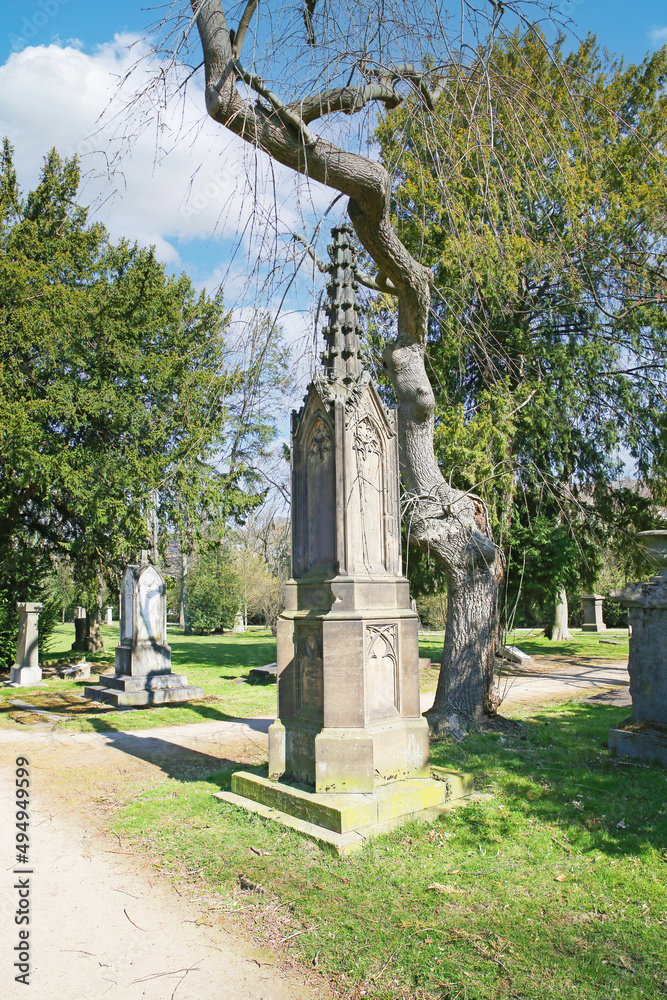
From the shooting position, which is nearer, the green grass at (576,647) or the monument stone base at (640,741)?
the monument stone base at (640,741)

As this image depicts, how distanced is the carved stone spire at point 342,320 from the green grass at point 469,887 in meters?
3.70

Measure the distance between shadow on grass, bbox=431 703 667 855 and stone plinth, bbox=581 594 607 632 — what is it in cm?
2145

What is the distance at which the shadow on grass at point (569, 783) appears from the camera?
15.5 ft

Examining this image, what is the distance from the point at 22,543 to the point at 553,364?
14.4m

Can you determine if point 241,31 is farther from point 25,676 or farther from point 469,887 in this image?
point 25,676

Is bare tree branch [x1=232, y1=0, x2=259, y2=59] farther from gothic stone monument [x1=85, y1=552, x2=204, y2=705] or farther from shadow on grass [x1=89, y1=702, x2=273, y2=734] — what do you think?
gothic stone monument [x1=85, y1=552, x2=204, y2=705]

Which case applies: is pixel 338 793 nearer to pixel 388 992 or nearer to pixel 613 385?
pixel 388 992

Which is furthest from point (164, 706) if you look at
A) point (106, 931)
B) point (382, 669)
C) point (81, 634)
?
point (81, 634)

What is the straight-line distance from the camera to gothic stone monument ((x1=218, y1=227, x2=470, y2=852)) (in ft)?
15.7

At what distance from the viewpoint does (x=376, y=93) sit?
4434mm

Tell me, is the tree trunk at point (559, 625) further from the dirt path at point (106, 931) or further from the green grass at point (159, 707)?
the dirt path at point (106, 931)

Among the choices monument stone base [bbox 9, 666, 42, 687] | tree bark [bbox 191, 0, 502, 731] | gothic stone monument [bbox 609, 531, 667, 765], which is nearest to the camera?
tree bark [bbox 191, 0, 502, 731]

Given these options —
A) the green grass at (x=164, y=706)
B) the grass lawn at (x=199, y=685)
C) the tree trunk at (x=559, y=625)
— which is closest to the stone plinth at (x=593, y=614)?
the tree trunk at (x=559, y=625)

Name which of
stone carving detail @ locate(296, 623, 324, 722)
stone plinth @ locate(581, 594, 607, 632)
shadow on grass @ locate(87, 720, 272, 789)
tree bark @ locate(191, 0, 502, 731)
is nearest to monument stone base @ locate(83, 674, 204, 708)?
shadow on grass @ locate(87, 720, 272, 789)
